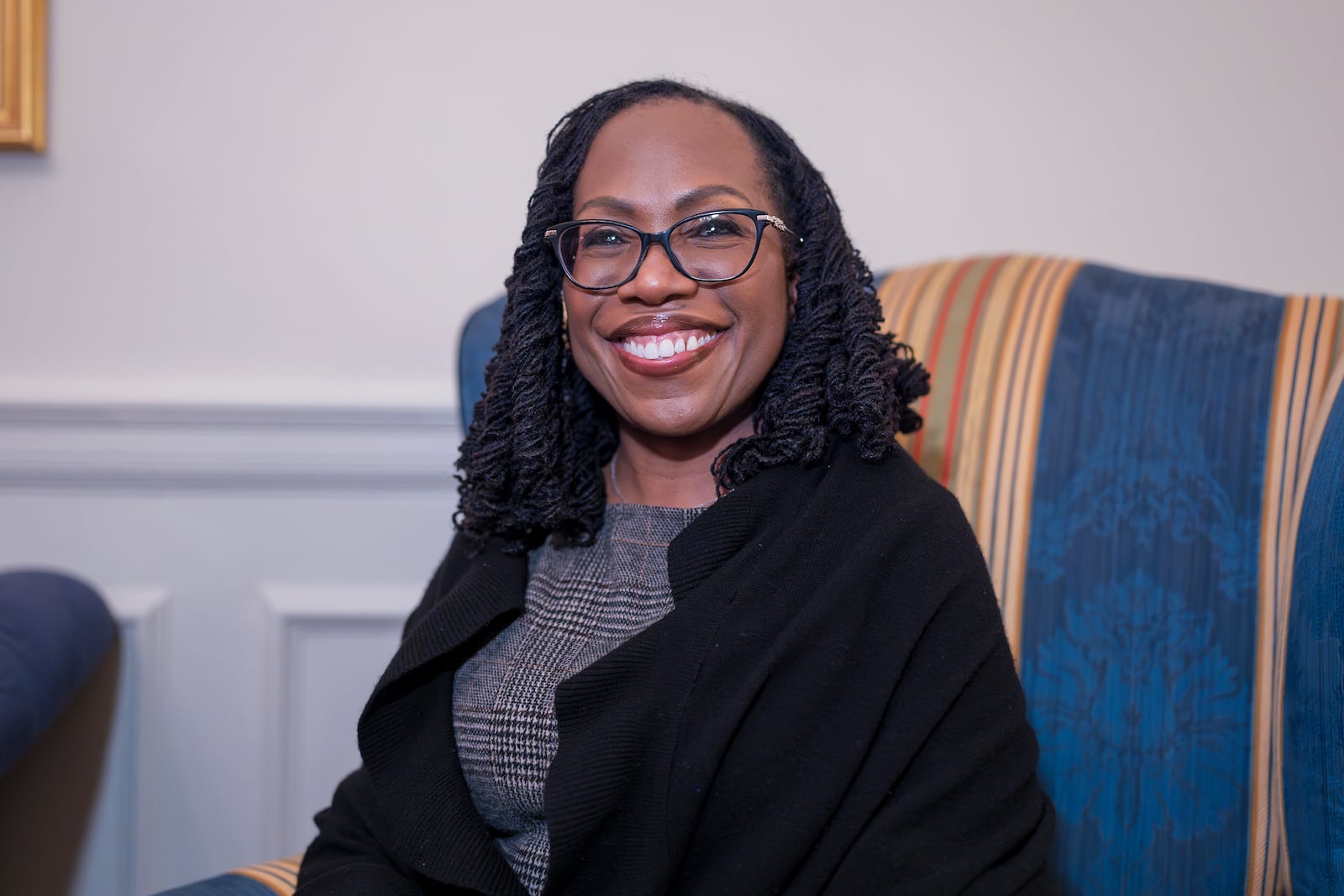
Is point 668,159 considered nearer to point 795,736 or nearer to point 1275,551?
point 795,736

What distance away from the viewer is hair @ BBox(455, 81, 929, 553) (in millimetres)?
1090

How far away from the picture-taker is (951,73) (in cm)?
166

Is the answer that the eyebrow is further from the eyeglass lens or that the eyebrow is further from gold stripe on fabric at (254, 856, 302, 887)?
gold stripe on fabric at (254, 856, 302, 887)

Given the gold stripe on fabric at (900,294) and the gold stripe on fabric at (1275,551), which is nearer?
the gold stripe on fabric at (1275,551)

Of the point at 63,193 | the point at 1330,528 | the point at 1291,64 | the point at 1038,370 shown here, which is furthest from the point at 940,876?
the point at 63,193

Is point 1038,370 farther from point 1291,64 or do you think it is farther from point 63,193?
point 63,193

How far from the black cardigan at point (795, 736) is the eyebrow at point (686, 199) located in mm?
283

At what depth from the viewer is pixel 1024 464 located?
4.17 ft

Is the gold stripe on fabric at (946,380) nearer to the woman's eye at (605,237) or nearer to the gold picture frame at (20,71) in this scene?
the woman's eye at (605,237)

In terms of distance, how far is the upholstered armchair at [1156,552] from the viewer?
1.17 metres

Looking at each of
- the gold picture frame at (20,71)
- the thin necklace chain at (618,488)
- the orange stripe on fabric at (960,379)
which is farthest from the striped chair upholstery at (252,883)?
the gold picture frame at (20,71)

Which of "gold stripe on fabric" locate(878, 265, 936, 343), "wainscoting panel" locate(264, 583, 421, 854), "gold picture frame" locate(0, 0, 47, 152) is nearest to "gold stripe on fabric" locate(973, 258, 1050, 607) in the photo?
"gold stripe on fabric" locate(878, 265, 936, 343)

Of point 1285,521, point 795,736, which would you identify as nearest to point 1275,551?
point 1285,521

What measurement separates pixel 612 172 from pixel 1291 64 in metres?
1.14
